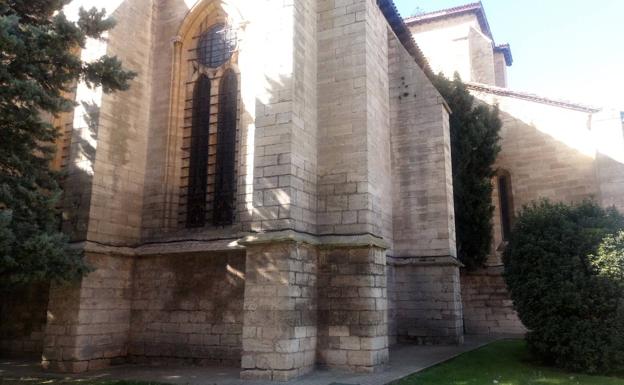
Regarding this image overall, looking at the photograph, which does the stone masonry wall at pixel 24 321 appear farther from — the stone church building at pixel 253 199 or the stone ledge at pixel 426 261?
the stone ledge at pixel 426 261

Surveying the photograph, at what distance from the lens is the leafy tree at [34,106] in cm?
708

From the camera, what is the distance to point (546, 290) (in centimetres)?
917

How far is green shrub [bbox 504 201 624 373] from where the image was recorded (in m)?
8.47

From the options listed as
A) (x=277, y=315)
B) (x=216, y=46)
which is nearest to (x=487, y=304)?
(x=277, y=315)

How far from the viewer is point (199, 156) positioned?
36.0ft

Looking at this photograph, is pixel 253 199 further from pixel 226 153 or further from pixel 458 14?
pixel 458 14

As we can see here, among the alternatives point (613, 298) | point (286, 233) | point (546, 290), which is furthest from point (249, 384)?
point (613, 298)

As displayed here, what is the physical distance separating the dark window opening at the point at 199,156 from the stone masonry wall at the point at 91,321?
171cm

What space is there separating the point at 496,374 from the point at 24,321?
955cm

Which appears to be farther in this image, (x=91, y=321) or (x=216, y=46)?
(x=216, y=46)

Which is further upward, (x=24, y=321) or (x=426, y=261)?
(x=426, y=261)

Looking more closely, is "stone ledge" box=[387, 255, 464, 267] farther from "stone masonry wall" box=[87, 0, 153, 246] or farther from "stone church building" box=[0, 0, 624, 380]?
"stone masonry wall" box=[87, 0, 153, 246]

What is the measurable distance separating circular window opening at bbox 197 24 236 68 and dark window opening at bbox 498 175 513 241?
1122 cm

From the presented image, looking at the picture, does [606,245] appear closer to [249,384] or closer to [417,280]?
[417,280]
